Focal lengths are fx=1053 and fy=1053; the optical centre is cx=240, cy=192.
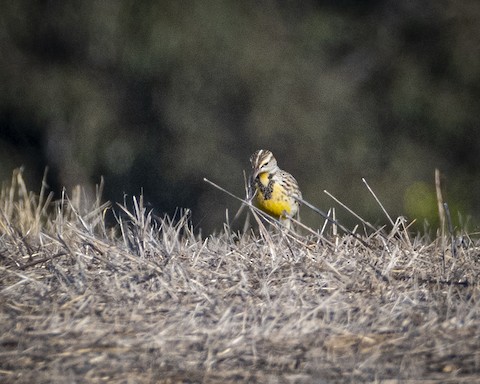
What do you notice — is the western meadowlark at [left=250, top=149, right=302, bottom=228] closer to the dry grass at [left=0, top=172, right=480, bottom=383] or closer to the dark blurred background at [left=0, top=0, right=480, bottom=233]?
the dry grass at [left=0, top=172, right=480, bottom=383]

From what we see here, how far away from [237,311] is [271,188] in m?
3.90

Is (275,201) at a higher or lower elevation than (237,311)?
higher

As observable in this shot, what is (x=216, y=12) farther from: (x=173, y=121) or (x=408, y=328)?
(x=408, y=328)

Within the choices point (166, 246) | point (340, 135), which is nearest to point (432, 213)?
point (340, 135)

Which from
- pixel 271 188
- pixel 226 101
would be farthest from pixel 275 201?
pixel 226 101

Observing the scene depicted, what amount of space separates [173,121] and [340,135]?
3.51 m

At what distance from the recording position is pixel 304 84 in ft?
71.2

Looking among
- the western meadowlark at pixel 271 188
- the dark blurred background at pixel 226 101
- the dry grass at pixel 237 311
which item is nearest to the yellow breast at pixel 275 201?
the western meadowlark at pixel 271 188

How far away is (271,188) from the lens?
7.83 metres

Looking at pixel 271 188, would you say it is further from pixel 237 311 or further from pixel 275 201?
pixel 237 311

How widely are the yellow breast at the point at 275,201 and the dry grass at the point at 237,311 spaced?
2688mm

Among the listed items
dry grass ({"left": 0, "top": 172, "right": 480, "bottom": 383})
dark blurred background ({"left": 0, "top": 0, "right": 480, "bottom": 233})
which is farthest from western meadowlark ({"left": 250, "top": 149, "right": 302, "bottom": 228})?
dark blurred background ({"left": 0, "top": 0, "right": 480, "bottom": 233})

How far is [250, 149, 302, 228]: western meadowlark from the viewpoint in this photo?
305 inches

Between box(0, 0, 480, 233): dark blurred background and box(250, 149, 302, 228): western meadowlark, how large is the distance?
11360 mm
